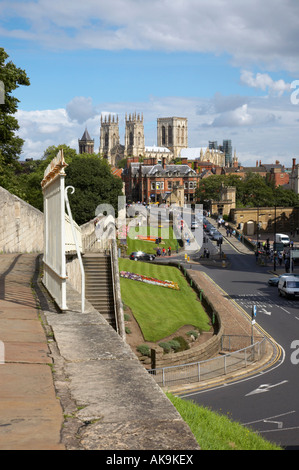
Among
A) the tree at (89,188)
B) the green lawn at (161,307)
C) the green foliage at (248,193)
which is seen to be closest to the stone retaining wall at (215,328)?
the green lawn at (161,307)

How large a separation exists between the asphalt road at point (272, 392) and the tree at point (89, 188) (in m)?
26.4

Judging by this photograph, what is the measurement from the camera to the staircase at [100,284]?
72.1 feet

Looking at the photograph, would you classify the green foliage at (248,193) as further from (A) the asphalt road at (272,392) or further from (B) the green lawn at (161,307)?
(A) the asphalt road at (272,392)

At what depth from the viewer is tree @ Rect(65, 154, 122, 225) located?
→ 65938 millimetres

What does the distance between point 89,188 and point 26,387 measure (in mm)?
63973

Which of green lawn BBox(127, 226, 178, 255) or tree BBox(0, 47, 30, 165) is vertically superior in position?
tree BBox(0, 47, 30, 165)

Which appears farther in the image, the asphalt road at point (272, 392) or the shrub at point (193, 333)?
the shrub at point (193, 333)

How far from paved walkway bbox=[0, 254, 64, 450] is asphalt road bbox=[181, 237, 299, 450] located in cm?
1006

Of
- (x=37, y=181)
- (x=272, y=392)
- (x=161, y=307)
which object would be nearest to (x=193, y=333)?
(x=161, y=307)

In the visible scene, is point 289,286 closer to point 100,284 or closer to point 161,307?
point 161,307

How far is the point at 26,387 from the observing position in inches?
190

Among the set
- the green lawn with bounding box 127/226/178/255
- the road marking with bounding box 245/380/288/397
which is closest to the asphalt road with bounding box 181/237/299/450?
the road marking with bounding box 245/380/288/397

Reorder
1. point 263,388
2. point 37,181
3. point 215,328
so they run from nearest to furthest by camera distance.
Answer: point 263,388 < point 215,328 < point 37,181

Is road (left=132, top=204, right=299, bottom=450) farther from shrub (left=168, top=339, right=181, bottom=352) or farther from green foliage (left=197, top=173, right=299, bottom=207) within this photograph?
green foliage (left=197, top=173, right=299, bottom=207)
